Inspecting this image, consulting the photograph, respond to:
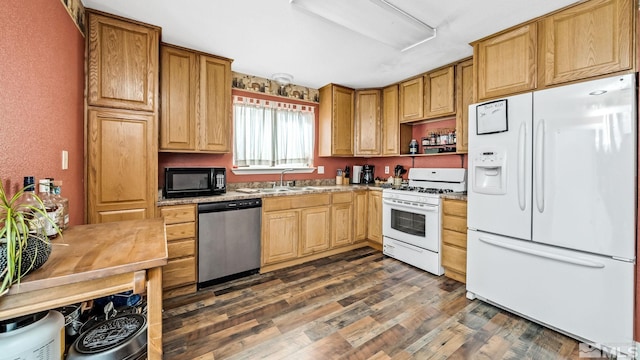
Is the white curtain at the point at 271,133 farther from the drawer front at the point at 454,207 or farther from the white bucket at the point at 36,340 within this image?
the white bucket at the point at 36,340

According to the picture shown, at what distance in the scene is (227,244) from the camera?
2.65 meters

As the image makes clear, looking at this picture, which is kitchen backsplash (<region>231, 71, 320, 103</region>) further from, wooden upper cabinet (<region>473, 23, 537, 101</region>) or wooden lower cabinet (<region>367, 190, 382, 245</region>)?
wooden upper cabinet (<region>473, 23, 537, 101</region>)

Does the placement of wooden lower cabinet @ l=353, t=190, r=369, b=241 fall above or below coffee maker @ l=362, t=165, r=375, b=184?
below

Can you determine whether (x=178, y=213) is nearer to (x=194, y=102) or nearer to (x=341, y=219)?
(x=194, y=102)

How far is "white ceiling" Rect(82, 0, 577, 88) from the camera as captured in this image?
6.35 ft

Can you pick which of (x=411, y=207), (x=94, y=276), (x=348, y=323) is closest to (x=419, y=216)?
(x=411, y=207)

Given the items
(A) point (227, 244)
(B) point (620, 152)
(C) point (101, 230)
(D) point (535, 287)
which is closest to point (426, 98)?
(B) point (620, 152)

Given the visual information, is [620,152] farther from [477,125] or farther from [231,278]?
[231,278]

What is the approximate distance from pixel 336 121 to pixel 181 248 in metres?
2.58

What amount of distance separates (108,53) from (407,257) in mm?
3574

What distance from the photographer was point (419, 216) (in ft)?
9.87

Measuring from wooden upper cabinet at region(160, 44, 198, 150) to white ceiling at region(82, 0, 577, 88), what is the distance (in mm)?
143

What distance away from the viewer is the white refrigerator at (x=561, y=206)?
162cm

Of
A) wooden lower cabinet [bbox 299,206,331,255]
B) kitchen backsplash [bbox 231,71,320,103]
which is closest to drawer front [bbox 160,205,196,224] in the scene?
wooden lower cabinet [bbox 299,206,331,255]
